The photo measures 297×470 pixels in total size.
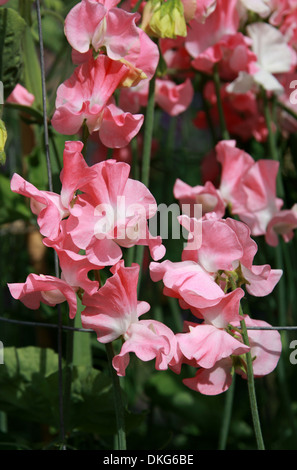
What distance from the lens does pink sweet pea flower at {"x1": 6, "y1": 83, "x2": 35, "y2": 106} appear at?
763 millimetres

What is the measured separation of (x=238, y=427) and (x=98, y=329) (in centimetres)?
67

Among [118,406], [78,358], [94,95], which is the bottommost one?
[78,358]

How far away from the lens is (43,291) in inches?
21.1

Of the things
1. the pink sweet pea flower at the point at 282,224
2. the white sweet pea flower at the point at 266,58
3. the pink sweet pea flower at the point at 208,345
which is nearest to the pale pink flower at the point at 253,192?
the pink sweet pea flower at the point at 282,224

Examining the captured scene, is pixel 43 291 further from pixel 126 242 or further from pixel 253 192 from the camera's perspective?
pixel 253 192

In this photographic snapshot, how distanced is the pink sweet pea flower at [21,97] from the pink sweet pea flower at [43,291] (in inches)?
12.0

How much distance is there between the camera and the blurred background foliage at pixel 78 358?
708 millimetres

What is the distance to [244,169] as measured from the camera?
0.72 m

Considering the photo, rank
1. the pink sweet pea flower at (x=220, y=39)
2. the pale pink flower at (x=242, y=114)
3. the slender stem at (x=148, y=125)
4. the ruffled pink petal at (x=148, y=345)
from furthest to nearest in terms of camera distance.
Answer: the pale pink flower at (x=242, y=114)
the pink sweet pea flower at (x=220, y=39)
the slender stem at (x=148, y=125)
the ruffled pink petal at (x=148, y=345)

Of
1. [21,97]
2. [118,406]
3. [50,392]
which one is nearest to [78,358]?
[50,392]

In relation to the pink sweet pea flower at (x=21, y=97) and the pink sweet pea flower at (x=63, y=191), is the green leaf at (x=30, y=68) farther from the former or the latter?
the pink sweet pea flower at (x=63, y=191)

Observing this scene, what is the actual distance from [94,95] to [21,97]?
223 millimetres

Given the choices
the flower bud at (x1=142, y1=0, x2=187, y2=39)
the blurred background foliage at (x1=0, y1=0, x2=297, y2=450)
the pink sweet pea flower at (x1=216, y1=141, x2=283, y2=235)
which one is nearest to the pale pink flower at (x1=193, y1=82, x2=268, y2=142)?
the blurred background foliage at (x1=0, y1=0, x2=297, y2=450)
